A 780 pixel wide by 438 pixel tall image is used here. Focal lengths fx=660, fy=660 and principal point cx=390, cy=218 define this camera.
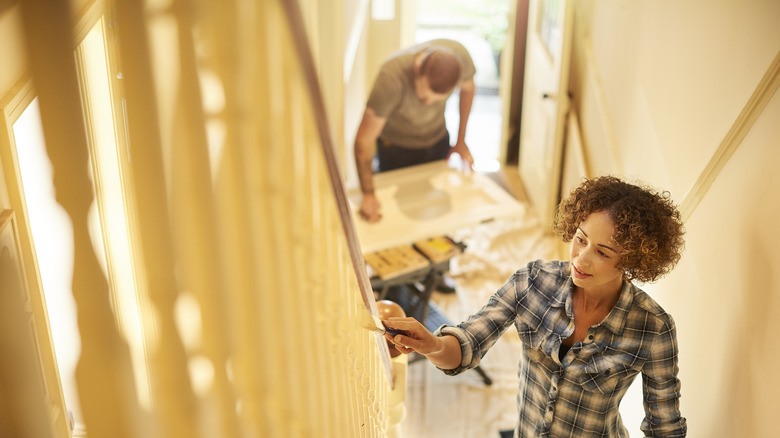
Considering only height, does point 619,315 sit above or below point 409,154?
above

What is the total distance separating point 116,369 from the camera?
67 cm

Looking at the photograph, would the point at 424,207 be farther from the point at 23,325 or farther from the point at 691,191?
the point at 23,325

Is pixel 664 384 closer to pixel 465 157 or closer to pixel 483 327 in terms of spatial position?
pixel 483 327

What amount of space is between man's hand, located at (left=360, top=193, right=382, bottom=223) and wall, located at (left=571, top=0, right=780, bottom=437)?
50.7 inches

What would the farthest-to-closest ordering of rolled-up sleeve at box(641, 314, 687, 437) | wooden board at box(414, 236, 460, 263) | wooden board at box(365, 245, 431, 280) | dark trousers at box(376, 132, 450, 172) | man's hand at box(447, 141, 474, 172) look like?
dark trousers at box(376, 132, 450, 172)
man's hand at box(447, 141, 474, 172)
wooden board at box(414, 236, 460, 263)
wooden board at box(365, 245, 431, 280)
rolled-up sleeve at box(641, 314, 687, 437)

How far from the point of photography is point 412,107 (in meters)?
3.83

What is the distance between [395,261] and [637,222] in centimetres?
205

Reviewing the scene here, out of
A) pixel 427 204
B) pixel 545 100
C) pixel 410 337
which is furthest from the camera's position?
pixel 545 100

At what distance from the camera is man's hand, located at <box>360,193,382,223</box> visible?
3357 millimetres

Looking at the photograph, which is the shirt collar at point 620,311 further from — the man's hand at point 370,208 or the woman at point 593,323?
the man's hand at point 370,208

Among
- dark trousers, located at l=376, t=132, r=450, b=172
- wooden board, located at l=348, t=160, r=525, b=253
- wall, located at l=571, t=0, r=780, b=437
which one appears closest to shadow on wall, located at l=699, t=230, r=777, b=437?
wall, located at l=571, t=0, r=780, b=437

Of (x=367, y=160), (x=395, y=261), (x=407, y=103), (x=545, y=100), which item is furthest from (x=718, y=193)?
(x=545, y=100)

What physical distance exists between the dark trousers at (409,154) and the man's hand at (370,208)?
824mm

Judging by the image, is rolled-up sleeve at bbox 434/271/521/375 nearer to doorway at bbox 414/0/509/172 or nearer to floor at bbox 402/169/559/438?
floor at bbox 402/169/559/438
